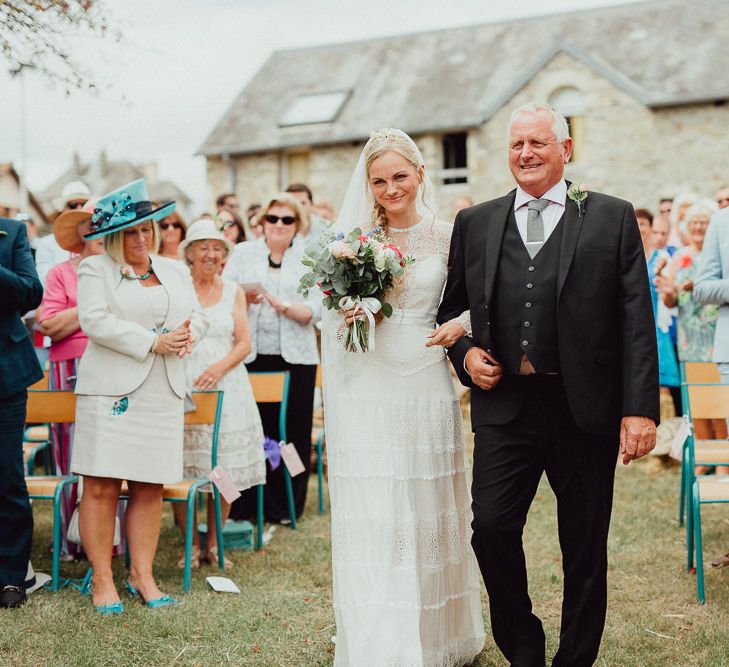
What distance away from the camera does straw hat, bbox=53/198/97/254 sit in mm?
5590

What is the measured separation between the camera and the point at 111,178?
250 ft

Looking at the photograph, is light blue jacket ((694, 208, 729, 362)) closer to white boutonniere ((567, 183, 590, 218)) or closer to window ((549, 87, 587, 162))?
white boutonniere ((567, 183, 590, 218))

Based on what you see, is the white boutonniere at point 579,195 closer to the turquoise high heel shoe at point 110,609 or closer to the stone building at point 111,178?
the turquoise high heel shoe at point 110,609

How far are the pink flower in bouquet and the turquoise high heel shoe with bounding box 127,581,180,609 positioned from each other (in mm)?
2432

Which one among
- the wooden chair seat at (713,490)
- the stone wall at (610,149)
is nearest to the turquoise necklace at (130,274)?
the wooden chair seat at (713,490)

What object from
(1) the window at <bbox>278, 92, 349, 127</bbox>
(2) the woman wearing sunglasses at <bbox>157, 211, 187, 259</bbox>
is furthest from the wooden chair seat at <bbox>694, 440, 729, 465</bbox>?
(1) the window at <bbox>278, 92, 349, 127</bbox>

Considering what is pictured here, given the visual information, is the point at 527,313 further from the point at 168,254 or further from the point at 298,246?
the point at 168,254

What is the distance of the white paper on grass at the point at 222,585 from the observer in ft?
18.5

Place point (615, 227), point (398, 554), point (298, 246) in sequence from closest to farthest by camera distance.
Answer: point (615, 227)
point (398, 554)
point (298, 246)

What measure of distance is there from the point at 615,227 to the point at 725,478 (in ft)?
9.42

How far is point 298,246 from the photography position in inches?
300

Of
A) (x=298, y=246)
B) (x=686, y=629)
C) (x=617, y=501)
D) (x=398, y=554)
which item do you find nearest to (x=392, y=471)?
(x=398, y=554)

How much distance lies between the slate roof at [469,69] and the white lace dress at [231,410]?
2153 centimetres

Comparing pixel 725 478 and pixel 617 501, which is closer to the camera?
pixel 725 478
